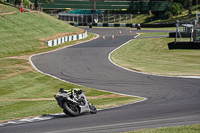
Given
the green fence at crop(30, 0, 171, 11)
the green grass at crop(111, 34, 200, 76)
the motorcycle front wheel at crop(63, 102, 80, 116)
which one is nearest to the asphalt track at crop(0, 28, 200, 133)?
the motorcycle front wheel at crop(63, 102, 80, 116)

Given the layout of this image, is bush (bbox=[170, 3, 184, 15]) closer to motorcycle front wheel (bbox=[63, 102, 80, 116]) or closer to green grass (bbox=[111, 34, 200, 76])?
green grass (bbox=[111, 34, 200, 76])

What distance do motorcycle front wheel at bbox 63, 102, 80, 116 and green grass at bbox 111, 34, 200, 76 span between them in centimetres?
1768

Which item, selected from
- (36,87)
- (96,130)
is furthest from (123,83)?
(96,130)

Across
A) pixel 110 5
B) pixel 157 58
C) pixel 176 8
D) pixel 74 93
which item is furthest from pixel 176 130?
pixel 110 5

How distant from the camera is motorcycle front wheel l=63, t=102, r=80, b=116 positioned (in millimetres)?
13461

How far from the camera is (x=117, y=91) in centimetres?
2344

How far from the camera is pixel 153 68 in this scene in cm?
3394

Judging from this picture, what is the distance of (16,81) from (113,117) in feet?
56.3

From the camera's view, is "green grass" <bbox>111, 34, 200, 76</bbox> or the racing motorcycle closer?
the racing motorcycle

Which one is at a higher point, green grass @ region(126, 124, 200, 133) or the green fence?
the green fence

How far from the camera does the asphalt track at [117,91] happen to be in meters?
12.1

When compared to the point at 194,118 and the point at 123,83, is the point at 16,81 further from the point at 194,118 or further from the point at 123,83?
the point at 194,118

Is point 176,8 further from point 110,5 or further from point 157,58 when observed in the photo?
point 157,58

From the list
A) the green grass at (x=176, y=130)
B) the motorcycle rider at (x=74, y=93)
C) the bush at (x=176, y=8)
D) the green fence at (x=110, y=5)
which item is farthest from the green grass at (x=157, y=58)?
the green fence at (x=110, y=5)
